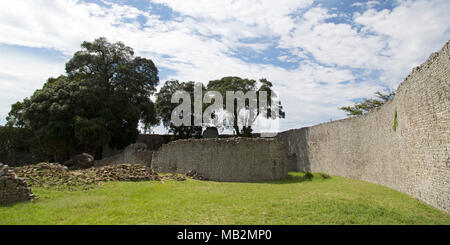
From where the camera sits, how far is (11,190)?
7.70 metres

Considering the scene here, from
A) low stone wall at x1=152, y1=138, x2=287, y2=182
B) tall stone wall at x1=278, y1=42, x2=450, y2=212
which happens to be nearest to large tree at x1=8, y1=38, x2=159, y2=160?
low stone wall at x1=152, y1=138, x2=287, y2=182

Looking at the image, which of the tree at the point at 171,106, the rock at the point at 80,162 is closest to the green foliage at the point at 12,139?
the rock at the point at 80,162

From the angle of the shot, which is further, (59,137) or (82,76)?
(82,76)

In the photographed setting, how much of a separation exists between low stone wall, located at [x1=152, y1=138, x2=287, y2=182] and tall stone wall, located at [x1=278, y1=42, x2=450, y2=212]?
363cm

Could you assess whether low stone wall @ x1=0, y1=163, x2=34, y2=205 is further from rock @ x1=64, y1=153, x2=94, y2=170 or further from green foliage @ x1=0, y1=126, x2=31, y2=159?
green foliage @ x1=0, y1=126, x2=31, y2=159

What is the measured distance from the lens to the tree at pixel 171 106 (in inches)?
1264

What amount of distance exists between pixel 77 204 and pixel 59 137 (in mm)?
19328

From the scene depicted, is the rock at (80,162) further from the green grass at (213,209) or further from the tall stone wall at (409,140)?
the tall stone wall at (409,140)

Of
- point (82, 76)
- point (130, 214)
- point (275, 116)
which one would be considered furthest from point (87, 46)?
point (130, 214)

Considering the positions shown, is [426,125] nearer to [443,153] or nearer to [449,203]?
[443,153]

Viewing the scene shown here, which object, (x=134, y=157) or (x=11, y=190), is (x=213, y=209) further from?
(x=134, y=157)

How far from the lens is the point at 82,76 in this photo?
27.3 meters

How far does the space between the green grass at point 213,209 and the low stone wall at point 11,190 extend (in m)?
0.42

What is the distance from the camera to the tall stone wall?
6.95 m
